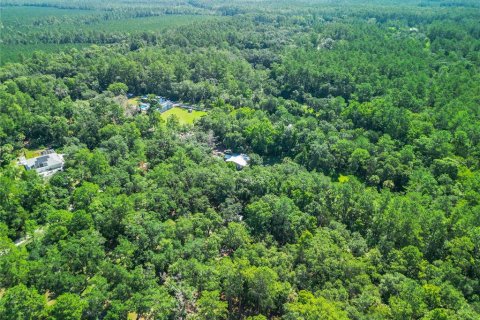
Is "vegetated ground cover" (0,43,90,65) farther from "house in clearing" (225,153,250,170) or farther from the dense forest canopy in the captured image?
"house in clearing" (225,153,250,170)

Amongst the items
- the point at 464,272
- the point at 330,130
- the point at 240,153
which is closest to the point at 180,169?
the point at 240,153

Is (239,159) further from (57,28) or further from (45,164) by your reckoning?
(57,28)

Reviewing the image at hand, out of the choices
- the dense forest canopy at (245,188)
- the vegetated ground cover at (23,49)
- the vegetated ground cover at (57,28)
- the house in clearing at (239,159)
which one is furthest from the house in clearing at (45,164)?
the vegetated ground cover at (57,28)

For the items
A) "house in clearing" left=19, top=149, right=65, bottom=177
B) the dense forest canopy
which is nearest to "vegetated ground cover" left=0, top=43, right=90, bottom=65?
the dense forest canopy

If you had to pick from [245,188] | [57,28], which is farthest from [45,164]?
[57,28]

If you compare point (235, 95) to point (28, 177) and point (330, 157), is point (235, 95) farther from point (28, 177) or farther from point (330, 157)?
point (28, 177)
